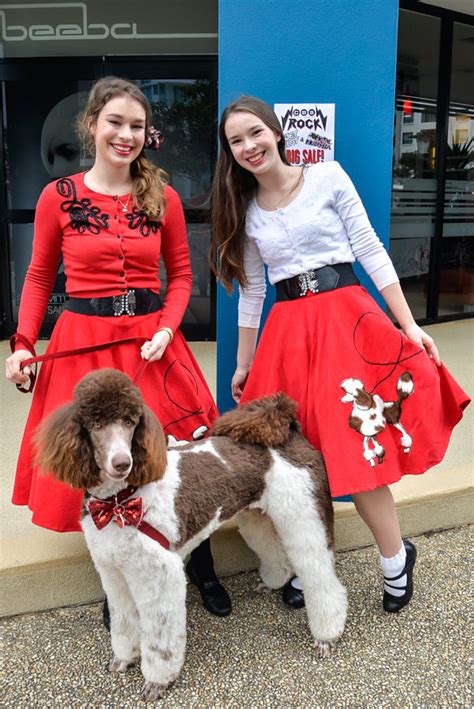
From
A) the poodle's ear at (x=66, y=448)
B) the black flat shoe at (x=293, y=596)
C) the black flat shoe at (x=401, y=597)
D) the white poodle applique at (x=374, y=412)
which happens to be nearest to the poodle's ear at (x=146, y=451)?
the poodle's ear at (x=66, y=448)

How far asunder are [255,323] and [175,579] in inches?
43.1

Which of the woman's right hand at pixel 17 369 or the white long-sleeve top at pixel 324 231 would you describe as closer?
the woman's right hand at pixel 17 369

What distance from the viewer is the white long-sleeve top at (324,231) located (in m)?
2.20

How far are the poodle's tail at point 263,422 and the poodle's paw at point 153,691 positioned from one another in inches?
32.8

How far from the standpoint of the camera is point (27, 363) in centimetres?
206

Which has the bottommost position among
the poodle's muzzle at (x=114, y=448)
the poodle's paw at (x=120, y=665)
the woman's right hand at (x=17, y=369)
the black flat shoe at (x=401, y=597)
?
the poodle's paw at (x=120, y=665)

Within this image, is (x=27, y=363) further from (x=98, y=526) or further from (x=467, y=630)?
(x=467, y=630)

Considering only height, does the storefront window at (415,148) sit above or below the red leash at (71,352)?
above

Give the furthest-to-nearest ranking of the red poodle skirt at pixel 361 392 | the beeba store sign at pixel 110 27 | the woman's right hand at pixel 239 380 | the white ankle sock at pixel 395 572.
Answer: the beeba store sign at pixel 110 27 → the woman's right hand at pixel 239 380 → the white ankle sock at pixel 395 572 → the red poodle skirt at pixel 361 392

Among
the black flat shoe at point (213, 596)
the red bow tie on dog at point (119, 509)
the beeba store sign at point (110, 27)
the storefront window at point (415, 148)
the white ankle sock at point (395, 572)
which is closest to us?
the red bow tie on dog at point (119, 509)

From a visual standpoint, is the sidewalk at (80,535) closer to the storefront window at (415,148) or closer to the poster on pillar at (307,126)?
the poster on pillar at (307,126)

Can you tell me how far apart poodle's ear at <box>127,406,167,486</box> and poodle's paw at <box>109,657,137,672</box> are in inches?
30.1

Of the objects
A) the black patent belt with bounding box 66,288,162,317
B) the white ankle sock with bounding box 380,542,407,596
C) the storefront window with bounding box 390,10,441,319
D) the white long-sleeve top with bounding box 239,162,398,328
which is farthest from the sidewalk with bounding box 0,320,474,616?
the storefront window with bounding box 390,10,441,319

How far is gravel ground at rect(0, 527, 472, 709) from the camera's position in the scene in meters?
1.99
